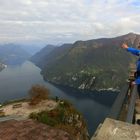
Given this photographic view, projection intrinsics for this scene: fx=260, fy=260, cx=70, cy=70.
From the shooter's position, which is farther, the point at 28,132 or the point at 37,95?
the point at 37,95

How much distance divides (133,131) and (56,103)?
106 metres

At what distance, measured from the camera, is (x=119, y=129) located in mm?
6383

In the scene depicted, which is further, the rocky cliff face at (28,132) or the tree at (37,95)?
the tree at (37,95)

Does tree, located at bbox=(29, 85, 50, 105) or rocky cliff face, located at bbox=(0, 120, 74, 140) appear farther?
tree, located at bbox=(29, 85, 50, 105)

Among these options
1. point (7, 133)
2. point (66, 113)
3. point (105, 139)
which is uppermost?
point (7, 133)

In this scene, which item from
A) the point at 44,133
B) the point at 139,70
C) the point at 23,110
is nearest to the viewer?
the point at 44,133

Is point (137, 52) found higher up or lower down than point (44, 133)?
higher up

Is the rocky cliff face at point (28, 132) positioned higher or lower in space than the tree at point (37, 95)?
higher

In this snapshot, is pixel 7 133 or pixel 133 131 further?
pixel 133 131

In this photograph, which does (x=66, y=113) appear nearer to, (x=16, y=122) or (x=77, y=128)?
(x=77, y=128)

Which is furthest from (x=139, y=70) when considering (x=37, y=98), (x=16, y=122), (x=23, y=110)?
(x=37, y=98)

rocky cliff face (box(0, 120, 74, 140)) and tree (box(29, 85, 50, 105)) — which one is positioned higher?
rocky cliff face (box(0, 120, 74, 140))

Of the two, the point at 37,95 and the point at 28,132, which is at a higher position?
the point at 28,132

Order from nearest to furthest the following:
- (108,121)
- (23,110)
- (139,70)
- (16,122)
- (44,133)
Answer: (44,133) < (16,122) < (108,121) < (139,70) < (23,110)
